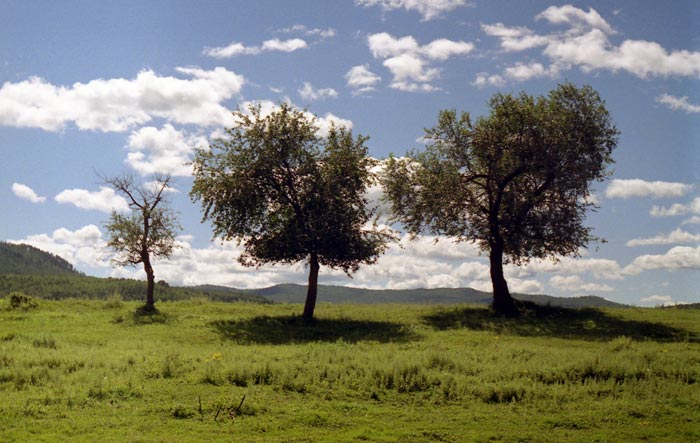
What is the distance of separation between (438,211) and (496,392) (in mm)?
27795

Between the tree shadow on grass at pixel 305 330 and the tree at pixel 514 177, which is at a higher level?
the tree at pixel 514 177

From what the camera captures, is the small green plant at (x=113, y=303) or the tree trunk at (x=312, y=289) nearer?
the tree trunk at (x=312, y=289)

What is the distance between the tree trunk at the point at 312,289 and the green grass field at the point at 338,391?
8179 mm

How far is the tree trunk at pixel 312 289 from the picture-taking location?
41.2 m

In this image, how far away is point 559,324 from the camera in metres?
40.4

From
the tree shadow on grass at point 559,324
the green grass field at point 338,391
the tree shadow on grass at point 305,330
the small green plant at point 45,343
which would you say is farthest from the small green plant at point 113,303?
the tree shadow on grass at point 559,324

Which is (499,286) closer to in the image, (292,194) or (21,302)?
(292,194)

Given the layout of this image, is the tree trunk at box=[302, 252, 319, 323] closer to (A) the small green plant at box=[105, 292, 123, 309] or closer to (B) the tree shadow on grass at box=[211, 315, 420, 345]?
(B) the tree shadow on grass at box=[211, 315, 420, 345]

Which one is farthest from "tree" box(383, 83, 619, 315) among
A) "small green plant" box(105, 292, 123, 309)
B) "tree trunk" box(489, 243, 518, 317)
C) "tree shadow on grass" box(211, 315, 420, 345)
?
"small green plant" box(105, 292, 123, 309)

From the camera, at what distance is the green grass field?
15383 millimetres

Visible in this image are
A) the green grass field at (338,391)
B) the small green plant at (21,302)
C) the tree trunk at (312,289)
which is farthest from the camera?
the small green plant at (21,302)

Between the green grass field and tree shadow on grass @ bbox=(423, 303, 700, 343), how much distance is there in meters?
3.91

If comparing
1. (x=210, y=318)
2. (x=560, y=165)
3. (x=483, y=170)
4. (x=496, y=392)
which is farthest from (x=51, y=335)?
(x=560, y=165)

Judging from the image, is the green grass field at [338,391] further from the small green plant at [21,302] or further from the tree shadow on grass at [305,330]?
the small green plant at [21,302]
